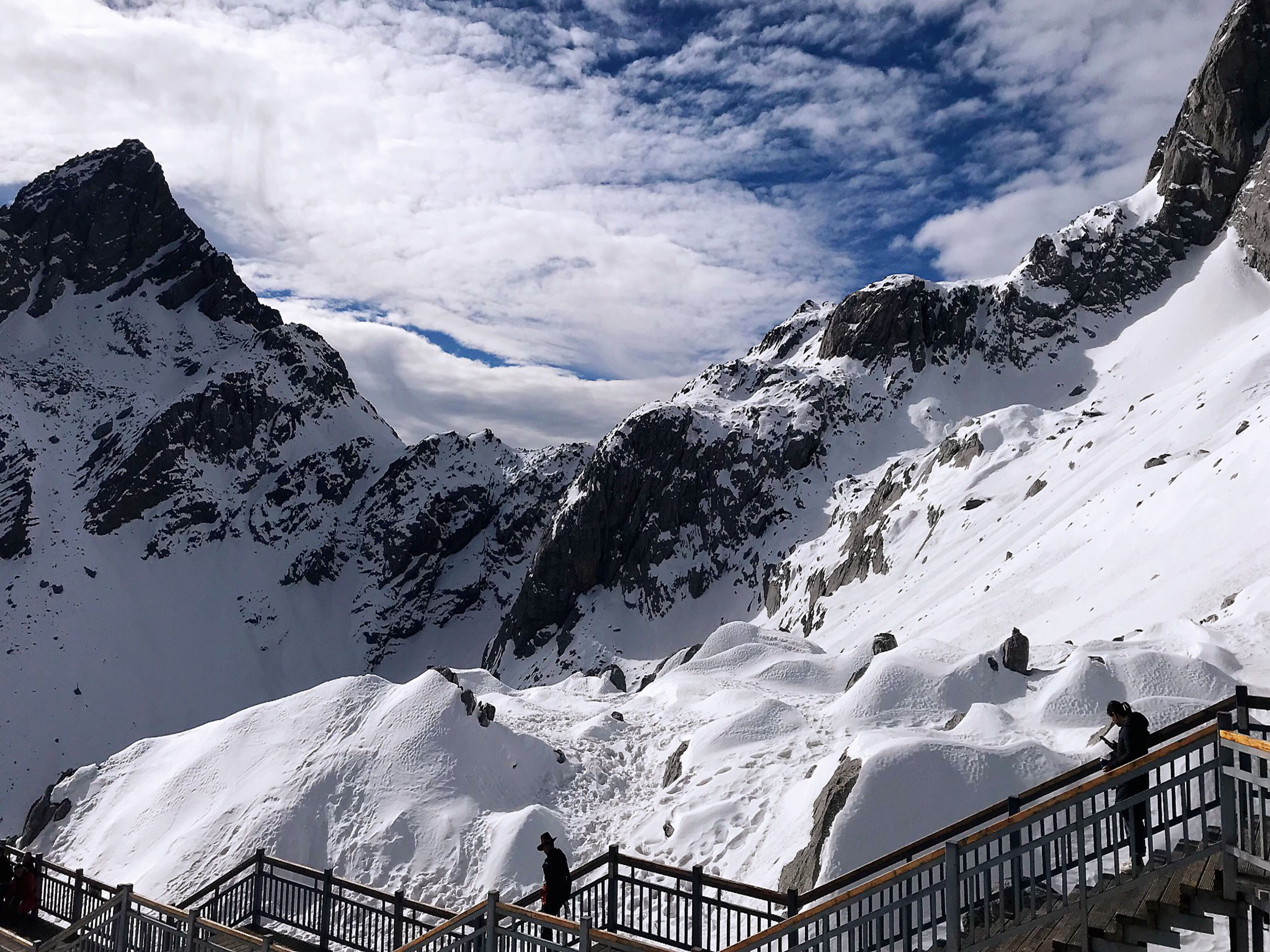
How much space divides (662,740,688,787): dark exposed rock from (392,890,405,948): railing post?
12591 mm

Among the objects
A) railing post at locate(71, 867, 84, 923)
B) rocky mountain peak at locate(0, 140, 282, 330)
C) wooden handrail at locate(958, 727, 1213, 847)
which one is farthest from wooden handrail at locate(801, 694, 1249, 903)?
rocky mountain peak at locate(0, 140, 282, 330)

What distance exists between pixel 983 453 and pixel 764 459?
36.7m

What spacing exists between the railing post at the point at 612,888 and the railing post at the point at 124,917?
6.71 m

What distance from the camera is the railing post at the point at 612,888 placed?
12688 millimetres

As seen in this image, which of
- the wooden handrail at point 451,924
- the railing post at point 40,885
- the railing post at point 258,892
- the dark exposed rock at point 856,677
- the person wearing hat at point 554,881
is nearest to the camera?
the wooden handrail at point 451,924

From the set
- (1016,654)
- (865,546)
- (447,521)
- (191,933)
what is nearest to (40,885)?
(191,933)

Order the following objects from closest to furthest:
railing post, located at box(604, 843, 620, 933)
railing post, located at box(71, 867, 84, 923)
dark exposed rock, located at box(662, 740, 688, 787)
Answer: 1. railing post, located at box(604, 843, 620, 933)
2. railing post, located at box(71, 867, 84, 923)
3. dark exposed rock, located at box(662, 740, 688, 787)

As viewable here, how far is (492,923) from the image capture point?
9438 mm

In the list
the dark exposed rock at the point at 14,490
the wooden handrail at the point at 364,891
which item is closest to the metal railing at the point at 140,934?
the wooden handrail at the point at 364,891

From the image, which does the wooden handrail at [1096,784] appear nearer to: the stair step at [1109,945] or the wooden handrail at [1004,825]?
the wooden handrail at [1004,825]

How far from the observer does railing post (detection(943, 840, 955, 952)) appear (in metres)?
7.69

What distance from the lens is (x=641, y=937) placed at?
43.2 feet

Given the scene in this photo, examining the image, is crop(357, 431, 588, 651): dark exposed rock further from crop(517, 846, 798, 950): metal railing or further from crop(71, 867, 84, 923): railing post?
crop(517, 846, 798, 950): metal railing

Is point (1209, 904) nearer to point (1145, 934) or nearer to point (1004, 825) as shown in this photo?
point (1145, 934)
